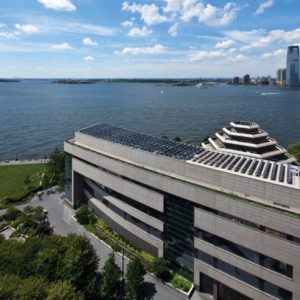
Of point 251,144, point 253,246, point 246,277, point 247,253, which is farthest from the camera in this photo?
point 251,144

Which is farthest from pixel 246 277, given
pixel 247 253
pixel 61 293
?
pixel 61 293

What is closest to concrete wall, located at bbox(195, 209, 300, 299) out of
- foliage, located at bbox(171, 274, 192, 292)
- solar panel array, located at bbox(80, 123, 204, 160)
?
foliage, located at bbox(171, 274, 192, 292)

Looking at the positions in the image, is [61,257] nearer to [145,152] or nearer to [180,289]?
[180,289]

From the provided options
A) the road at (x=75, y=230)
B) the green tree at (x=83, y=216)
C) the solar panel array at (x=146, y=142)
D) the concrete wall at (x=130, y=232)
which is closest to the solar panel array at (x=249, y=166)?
the solar panel array at (x=146, y=142)

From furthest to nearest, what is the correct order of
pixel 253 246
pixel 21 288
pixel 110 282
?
pixel 110 282, pixel 253 246, pixel 21 288

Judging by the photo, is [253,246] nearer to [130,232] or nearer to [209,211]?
[209,211]

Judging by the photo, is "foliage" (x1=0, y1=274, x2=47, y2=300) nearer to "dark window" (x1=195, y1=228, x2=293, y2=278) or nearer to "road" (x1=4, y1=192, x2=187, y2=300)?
"road" (x1=4, y1=192, x2=187, y2=300)
